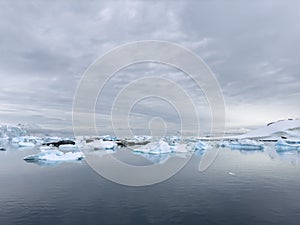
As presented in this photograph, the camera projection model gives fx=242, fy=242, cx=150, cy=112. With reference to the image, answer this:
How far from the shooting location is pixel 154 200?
64.4 feet

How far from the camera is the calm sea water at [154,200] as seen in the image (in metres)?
15.4

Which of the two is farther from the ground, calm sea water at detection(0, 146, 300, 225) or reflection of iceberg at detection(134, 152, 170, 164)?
reflection of iceberg at detection(134, 152, 170, 164)

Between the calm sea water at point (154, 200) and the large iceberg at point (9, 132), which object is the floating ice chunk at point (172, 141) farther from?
the large iceberg at point (9, 132)

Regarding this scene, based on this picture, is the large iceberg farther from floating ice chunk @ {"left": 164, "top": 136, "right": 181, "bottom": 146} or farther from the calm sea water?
the calm sea water

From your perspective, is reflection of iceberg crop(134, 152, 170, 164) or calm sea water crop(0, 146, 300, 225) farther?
reflection of iceberg crop(134, 152, 170, 164)

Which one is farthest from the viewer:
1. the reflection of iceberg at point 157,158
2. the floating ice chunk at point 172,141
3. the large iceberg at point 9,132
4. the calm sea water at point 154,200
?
the large iceberg at point 9,132

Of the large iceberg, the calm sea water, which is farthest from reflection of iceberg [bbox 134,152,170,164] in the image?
the large iceberg

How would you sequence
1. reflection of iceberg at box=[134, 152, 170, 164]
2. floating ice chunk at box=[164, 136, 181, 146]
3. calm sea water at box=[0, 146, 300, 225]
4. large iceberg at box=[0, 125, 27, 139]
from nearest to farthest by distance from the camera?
calm sea water at box=[0, 146, 300, 225] < reflection of iceberg at box=[134, 152, 170, 164] < floating ice chunk at box=[164, 136, 181, 146] < large iceberg at box=[0, 125, 27, 139]

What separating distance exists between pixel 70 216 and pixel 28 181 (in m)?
14.3

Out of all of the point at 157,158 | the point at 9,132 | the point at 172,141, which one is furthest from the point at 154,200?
the point at 9,132

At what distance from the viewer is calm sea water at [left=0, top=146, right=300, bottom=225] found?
50.4 feet

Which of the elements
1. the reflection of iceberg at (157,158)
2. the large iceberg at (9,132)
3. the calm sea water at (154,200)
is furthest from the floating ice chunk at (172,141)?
the large iceberg at (9,132)

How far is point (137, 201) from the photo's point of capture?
19.4 m

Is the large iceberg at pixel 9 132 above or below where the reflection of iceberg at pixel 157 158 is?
above
